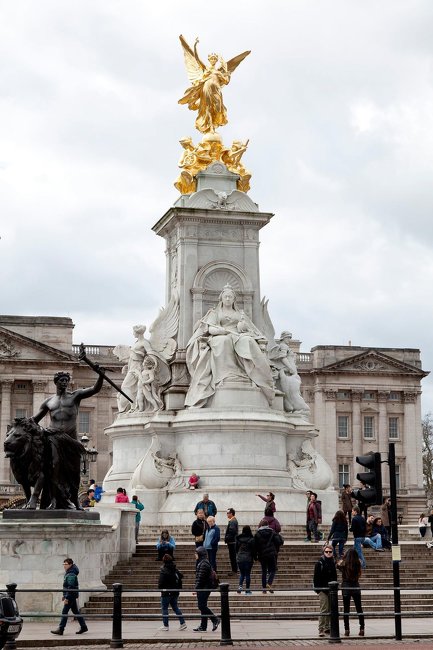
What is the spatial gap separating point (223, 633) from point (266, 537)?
20.2 feet

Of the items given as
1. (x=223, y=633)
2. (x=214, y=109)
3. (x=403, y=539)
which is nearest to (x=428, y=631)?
(x=223, y=633)

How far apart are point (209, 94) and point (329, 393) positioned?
60.7 metres

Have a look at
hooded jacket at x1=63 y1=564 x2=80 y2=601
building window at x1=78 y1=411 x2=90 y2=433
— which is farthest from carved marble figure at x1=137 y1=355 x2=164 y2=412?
building window at x1=78 y1=411 x2=90 y2=433

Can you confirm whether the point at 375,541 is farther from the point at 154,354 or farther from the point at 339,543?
the point at 154,354

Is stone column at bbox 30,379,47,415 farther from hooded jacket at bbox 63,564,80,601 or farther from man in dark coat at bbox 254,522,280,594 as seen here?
hooded jacket at bbox 63,564,80,601

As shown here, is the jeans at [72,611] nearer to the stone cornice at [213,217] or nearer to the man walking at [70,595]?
the man walking at [70,595]

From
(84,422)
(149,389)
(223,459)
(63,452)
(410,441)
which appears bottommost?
(63,452)

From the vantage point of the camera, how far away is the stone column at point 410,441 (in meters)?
99.0

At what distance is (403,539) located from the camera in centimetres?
3928

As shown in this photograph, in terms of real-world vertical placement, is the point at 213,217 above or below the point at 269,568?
above

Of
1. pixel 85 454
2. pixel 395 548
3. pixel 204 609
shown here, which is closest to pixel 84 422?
pixel 85 454

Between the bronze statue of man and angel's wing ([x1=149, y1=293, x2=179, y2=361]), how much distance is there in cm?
1604

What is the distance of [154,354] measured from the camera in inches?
1576

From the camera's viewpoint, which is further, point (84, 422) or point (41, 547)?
point (84, 422)
